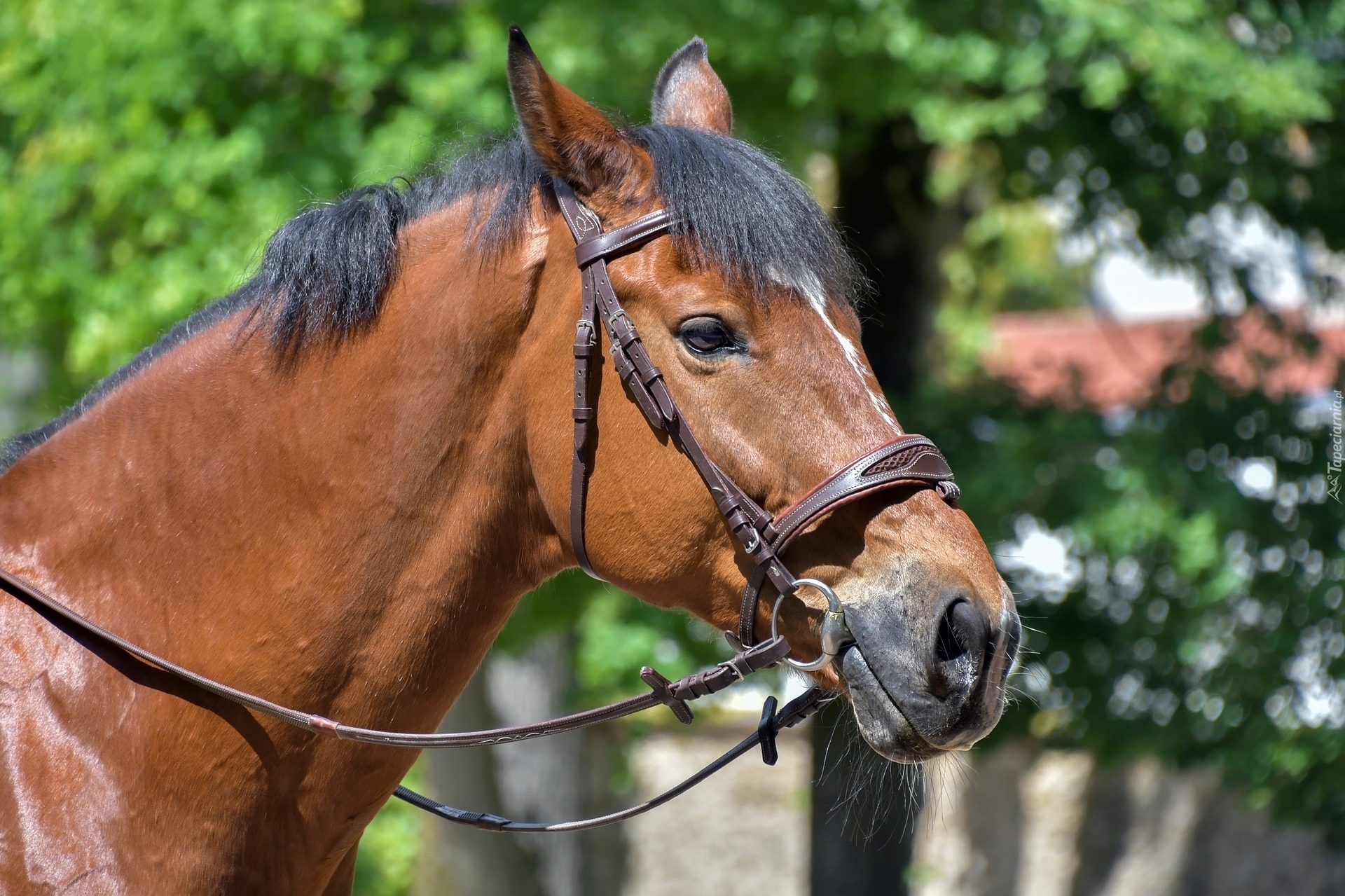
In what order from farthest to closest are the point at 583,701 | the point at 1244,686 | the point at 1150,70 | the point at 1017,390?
the point at 583,701 → the point at 1017,390 → the point at 1244,686 → the point at 1150,70

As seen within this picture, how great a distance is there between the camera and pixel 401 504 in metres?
2.17

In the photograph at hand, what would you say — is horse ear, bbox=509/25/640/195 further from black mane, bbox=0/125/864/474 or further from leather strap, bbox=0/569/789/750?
leather strap, bbox=0/569/789/750

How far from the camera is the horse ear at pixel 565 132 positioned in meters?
2.12

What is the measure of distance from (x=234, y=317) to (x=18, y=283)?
4.72 m

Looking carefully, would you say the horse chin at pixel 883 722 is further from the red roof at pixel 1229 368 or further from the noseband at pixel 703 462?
the red roof at pixel 1229 368

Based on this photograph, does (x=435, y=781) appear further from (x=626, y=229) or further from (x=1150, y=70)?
(x=626, y=229)

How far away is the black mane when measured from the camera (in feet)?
7.02

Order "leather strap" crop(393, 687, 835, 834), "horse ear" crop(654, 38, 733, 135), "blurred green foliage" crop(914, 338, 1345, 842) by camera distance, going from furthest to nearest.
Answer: "blurred green foliage" crop(914, 338, 1345, 842), "horse ear" crop(654, 38, 733, 135), "leather strap" crop(393, 687, 835, 834)

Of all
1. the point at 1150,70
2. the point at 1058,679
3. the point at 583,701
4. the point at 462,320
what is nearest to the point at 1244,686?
the point at 1058,679

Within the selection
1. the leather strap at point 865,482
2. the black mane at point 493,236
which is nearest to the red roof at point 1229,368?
the black mane at point 493,236

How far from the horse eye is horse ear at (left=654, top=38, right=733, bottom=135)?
70cm

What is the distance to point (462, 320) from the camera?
2195 mm

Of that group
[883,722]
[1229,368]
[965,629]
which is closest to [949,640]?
[965,629]

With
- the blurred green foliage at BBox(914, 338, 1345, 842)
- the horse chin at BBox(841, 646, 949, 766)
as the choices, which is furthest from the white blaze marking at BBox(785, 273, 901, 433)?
the blurred green foliage at BBox(914, 338, 1345, 842)
